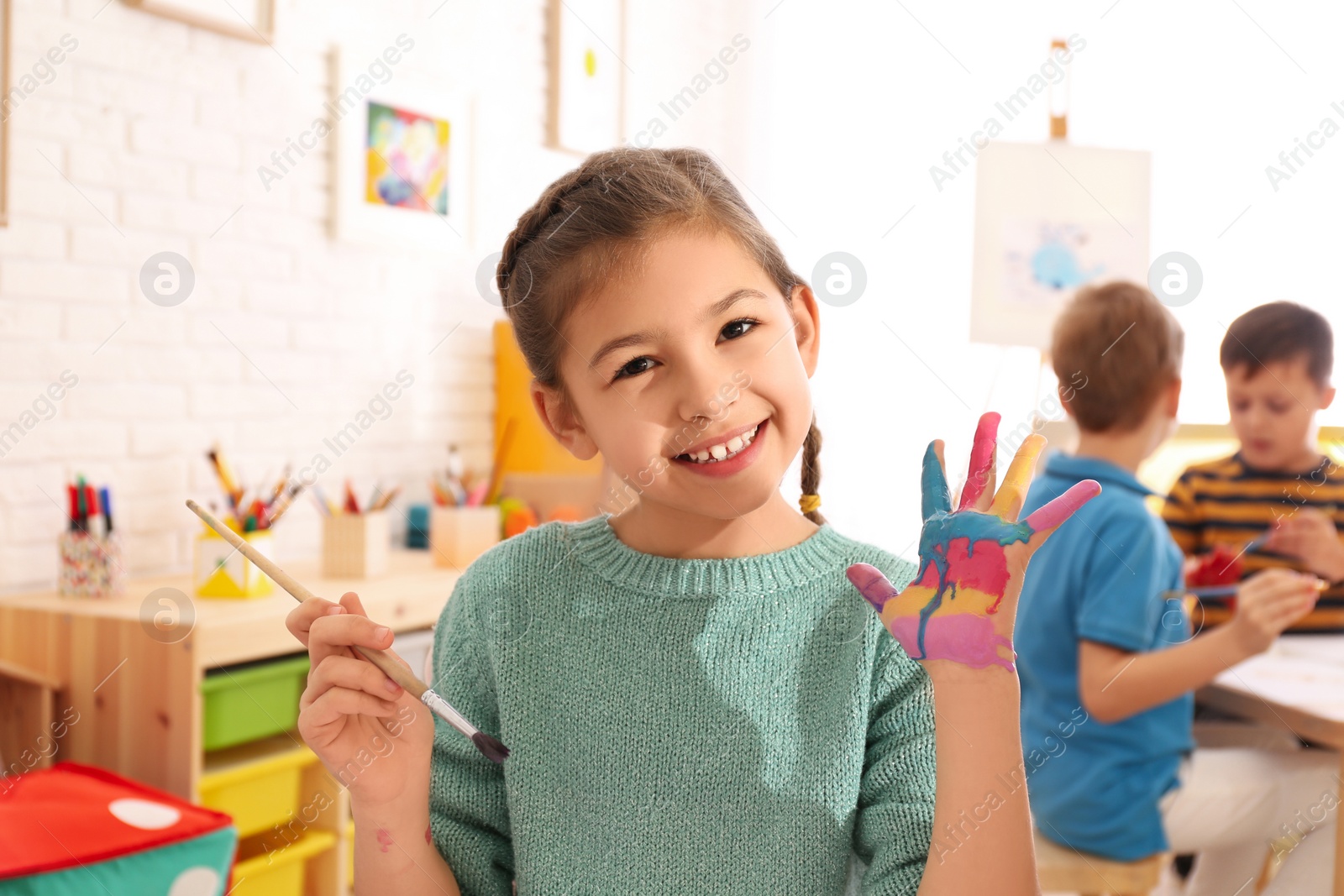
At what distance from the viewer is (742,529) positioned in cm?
80

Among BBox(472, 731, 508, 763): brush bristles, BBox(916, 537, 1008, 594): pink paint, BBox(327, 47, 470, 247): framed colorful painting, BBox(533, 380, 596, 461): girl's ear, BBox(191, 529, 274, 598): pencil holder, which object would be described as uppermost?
BBox(327, 47, 470, 247): framed colorful painting

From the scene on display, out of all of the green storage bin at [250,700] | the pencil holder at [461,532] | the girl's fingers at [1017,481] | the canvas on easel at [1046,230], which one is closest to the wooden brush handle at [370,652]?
the girl's fingers at [1017,481]

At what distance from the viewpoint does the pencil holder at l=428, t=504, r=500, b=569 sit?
1972 millimetres

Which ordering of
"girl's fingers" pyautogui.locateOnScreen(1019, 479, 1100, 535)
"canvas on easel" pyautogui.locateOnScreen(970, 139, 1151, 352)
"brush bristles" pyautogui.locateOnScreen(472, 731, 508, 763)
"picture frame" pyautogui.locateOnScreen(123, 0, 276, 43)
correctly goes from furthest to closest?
"canvas on easel" pyautogui.locateOnScreen(970, 139, 1151, 352)
"picture frame" pyautogui.locateOnScreen(123, 0, 276, 43)
"brush bristles" pyautogui.locateOnScreen(472, 731, 508, 763)
"girl's fingers" pyautogui.locateOnScreen(1019, 479, 1100, 535)

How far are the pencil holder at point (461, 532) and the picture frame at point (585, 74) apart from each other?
3.55 feet

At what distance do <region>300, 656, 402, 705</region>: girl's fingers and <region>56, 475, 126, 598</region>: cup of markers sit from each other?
1054mm

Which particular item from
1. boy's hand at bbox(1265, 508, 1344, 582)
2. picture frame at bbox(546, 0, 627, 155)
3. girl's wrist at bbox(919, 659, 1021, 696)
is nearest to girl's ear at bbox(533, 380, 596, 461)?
girl's wrist at bbox(919, 659, 1021, 696)

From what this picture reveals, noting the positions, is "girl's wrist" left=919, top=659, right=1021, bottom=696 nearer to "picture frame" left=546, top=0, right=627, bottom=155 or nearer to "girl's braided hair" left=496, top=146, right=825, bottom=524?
"girl's braided hair" left=496, top=146, right=825, bottom=524

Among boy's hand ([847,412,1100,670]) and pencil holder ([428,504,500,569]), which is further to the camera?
pencil holder ([428,504,500,569])

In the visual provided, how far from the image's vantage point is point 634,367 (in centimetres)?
73

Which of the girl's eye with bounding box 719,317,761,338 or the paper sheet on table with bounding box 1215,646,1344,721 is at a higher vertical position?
the girl's eye with bounding box 719,317,761,338

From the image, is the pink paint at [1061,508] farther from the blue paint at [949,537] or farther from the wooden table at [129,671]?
the wooden table at [129,671]

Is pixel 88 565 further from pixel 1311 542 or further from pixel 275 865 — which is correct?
pixel 1311 542

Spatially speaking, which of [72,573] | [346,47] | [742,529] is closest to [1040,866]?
[742,529]
